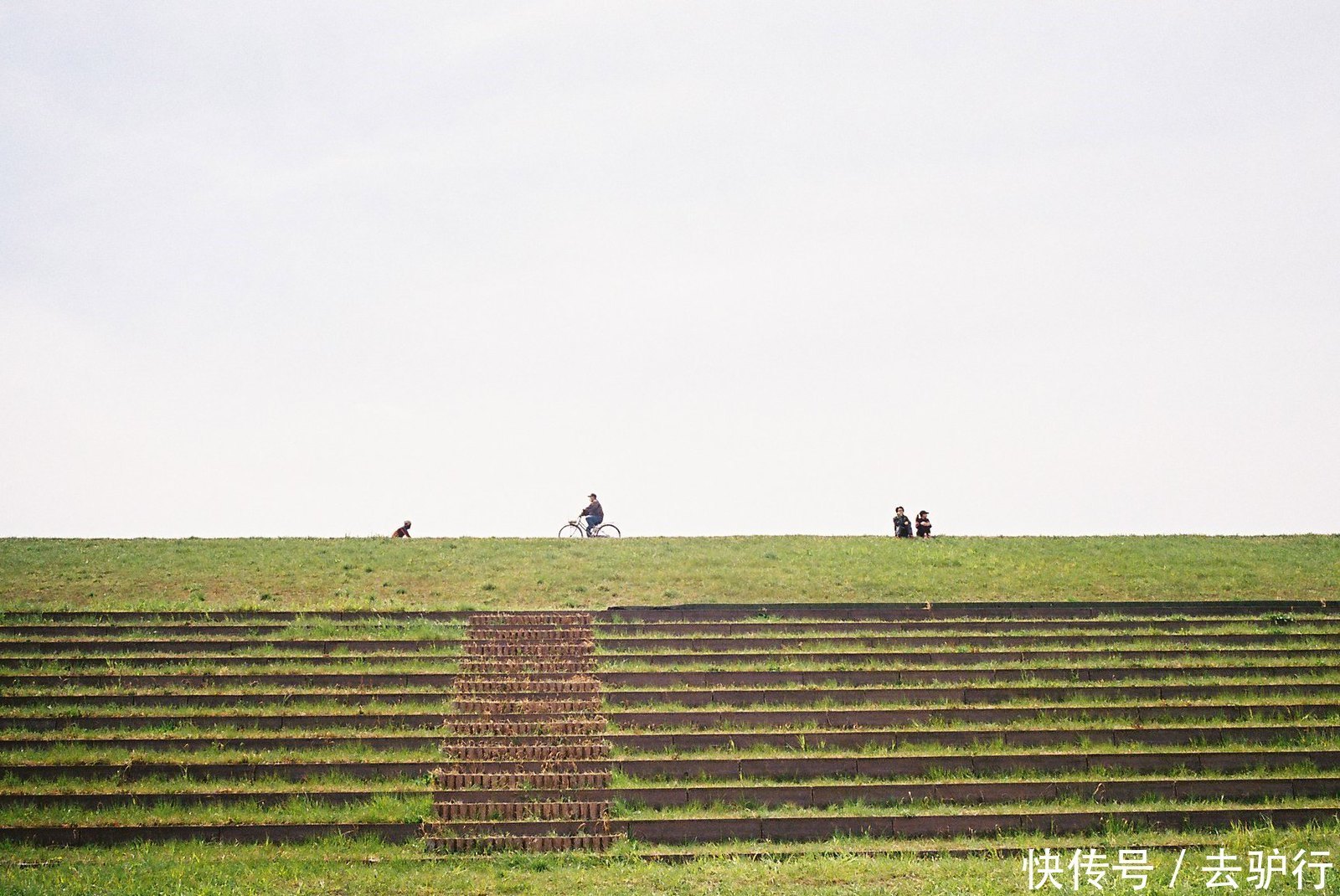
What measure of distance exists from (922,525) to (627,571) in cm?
872

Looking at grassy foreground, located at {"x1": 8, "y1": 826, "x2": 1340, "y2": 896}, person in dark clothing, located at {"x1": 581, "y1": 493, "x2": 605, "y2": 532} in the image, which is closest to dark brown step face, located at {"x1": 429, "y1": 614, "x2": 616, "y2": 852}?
grassy foreground, located at {"x1": 8, "y1": 826, "x2": 1340, "y2": 896}

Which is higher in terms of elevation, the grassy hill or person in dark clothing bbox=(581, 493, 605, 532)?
person in dark clothing bbox=(581, 493, 605, 532)

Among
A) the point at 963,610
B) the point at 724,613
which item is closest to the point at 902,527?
the point at 963,610

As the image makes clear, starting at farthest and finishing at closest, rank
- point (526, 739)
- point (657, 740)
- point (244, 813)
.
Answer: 1. point (526, 739)
2. point (657, 740)
3. point (244, 813)

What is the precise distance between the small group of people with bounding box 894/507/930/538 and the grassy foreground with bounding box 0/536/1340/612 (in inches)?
42.1

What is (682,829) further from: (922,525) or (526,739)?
(922,525)

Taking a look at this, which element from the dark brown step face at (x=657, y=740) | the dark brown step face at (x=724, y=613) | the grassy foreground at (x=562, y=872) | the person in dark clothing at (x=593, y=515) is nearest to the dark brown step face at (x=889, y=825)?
the grassy foreground at (x=562, y=872)

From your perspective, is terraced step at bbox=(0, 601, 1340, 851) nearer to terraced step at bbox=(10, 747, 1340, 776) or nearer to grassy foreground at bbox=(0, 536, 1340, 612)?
terraced step at bbox=(10, 747, 1340, 776)

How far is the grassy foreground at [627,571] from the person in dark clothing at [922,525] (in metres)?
1.03

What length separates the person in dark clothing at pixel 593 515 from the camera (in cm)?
2595

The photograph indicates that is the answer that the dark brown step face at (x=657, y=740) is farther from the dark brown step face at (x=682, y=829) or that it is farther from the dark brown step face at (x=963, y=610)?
the dark brown step face at (x=963, y=610)

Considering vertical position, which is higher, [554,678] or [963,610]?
[963,610]

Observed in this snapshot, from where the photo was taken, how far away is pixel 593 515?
85.4 feet

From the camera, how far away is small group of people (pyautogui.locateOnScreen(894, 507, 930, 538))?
26359 millimetres
